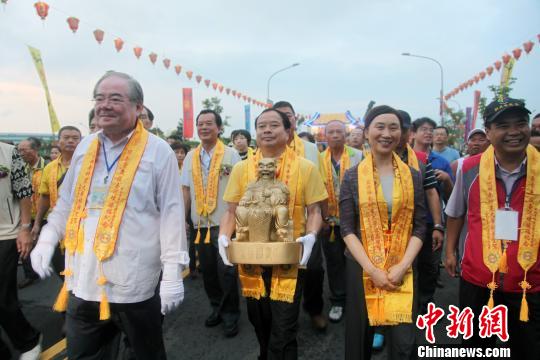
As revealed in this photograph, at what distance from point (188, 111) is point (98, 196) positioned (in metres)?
18.7

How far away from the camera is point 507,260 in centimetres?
232

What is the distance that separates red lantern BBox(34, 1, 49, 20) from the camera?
316 inches

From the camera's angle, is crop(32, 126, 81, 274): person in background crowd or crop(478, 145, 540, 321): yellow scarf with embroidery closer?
crop(478, 145, 540, 321): yellow scarf with embroidery

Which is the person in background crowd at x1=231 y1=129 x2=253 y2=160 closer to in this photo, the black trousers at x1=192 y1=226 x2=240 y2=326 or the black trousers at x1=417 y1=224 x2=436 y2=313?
the black trousers at x1=192 y1=226 x2=240 y2=326

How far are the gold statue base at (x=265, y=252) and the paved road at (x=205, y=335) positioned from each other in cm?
142

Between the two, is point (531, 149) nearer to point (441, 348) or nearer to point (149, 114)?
point (441, 348)

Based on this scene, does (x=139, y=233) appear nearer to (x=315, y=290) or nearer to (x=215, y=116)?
(x=315, y=290)

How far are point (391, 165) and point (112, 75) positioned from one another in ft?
6.30

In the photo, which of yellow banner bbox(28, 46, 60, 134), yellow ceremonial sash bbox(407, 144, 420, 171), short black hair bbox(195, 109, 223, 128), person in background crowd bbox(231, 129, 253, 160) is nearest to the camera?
yellow ceremonial sash bbox(407, 144, 420, 171)

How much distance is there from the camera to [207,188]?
411 cm

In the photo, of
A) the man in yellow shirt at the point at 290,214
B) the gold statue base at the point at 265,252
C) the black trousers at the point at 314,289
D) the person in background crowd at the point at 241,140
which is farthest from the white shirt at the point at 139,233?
the person in background crowd at the point at 241,140

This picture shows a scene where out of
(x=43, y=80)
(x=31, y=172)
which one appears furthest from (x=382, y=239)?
(x=43, y=80)

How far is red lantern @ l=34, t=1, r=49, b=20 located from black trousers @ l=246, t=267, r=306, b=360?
8582mm

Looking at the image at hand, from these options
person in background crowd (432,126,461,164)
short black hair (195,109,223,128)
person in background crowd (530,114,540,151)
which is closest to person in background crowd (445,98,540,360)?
person in background crowd (530,114,540,151)
